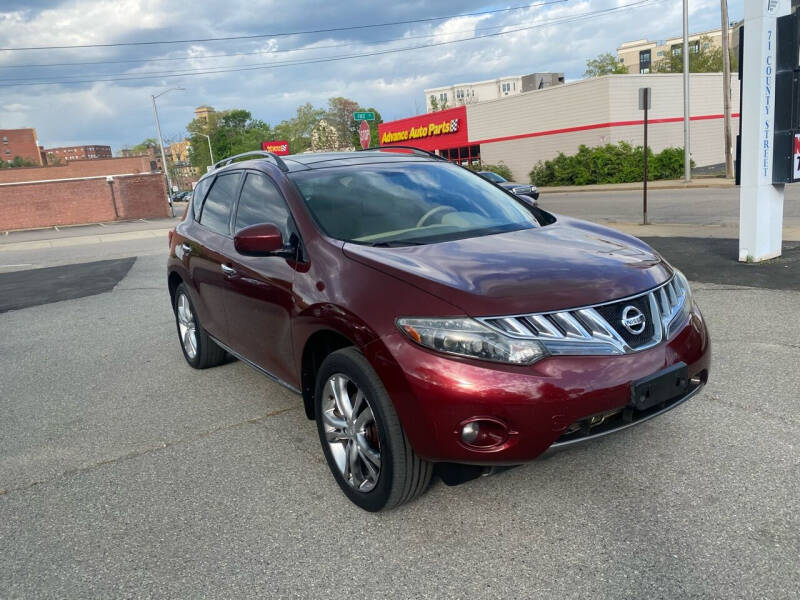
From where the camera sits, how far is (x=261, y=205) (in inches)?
163

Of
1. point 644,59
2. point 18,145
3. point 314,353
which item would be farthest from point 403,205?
point 18,145

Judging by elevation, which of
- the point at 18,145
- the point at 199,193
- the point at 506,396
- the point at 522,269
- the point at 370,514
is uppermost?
the point at 18,145

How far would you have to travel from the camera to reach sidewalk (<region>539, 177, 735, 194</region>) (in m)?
24.8

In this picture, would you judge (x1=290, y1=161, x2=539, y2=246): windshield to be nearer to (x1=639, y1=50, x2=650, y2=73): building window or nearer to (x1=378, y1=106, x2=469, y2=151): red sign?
(x1=378, y1=106, x2=469, y2=151): red sign

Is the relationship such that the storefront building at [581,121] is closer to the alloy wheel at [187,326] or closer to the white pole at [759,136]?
the white pole at [759,136]

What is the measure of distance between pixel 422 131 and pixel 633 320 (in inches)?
1754

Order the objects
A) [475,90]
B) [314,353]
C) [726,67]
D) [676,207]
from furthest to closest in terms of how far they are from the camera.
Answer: [475,90]
[726,67]
[676,207]
[314,353]

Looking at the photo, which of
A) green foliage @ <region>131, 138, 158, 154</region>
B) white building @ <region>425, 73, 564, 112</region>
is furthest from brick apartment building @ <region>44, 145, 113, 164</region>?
white building @ <region>425, 73, 564, 112</region>

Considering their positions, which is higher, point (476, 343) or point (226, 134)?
point (226, 134)

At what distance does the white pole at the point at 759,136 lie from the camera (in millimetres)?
7832

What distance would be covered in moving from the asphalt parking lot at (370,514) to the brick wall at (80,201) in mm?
41003

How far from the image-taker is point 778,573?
2.45m

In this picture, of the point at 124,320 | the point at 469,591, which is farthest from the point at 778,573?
the point at 124,320

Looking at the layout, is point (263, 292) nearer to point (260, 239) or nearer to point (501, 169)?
point (260, 239)
